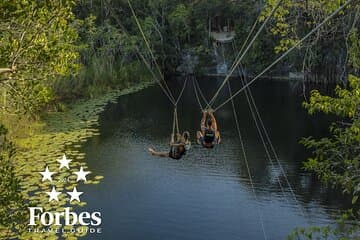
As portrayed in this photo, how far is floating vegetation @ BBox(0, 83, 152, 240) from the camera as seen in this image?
11125 millimetres

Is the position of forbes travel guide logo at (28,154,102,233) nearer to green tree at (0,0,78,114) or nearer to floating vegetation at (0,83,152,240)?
floating vegetation at (0,83,152,240)

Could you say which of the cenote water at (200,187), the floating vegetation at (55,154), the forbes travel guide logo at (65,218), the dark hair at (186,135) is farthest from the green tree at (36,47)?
the cenote water at (200,187)

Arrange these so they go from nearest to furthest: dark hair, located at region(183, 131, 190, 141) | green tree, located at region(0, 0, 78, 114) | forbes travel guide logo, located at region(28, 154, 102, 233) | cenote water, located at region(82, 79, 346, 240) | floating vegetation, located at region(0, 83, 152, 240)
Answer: green tree, located at region(0, 0, 78, 114) → dark hair, located at region(183, 131, 190, 141) → forbes travel guide logo, located at region(28, 154, 102, 233) → cenote water, located at region(82, 79, 346, 240) → floating vegetation, located at region(0, 83, 152, 240)

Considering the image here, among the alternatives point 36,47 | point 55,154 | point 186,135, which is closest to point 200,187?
point 186,135

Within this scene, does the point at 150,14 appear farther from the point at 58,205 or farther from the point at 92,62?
the point at 58,205

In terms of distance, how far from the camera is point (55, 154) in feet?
48.4

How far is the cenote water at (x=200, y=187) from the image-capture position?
1050cm

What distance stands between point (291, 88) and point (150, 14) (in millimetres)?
13120

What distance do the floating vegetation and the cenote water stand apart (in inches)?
18.0

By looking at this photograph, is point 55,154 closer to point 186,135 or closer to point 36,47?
point 186,135

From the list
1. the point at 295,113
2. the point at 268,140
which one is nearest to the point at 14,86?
the point at 268,140

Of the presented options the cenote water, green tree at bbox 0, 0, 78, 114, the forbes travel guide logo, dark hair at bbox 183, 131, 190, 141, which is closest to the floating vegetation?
the forbes travel guide logo

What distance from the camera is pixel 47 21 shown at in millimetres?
6512

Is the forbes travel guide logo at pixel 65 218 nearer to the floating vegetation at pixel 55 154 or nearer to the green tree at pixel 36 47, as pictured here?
the floating vegetation at pixel 55 154
